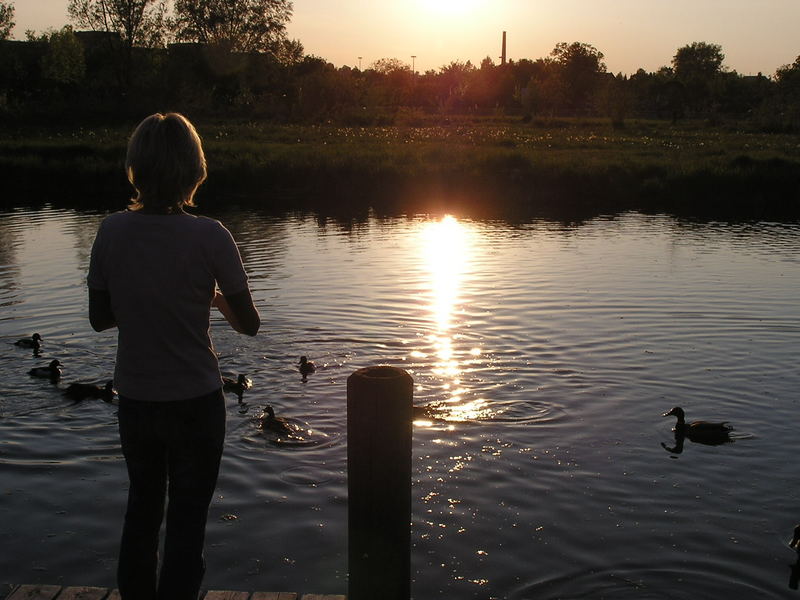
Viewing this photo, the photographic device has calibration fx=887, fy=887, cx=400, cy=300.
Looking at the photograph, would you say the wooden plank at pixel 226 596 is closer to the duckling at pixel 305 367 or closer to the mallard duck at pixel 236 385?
the mallard duck at pixel 236 385

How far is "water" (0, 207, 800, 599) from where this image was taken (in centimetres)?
735

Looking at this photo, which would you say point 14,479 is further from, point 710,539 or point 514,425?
point 710,539

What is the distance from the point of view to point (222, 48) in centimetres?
8319

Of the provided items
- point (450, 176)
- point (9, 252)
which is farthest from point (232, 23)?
point (9, 252)

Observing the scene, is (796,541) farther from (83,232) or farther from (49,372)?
(83,232)

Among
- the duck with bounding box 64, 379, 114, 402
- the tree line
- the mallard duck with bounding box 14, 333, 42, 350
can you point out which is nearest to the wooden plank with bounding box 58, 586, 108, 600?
the duck with bounding box 64, 379, 114, 402

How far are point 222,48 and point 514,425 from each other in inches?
3102

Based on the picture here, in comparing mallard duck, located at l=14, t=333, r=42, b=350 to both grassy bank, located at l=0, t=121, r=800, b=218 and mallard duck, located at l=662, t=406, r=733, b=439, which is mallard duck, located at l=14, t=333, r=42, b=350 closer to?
mallard duck, located at l=662, t=406, r=733, b=439

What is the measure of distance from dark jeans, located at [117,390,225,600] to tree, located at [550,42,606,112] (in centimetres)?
11016

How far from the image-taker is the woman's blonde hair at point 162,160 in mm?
4098

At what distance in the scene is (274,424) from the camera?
33.8 ft

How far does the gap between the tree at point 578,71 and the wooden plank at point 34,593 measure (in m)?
110

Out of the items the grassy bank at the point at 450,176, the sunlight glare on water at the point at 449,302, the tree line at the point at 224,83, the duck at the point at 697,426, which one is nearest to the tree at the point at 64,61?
the tree line at the point at 224,83

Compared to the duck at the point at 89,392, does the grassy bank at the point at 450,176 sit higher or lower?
higher
